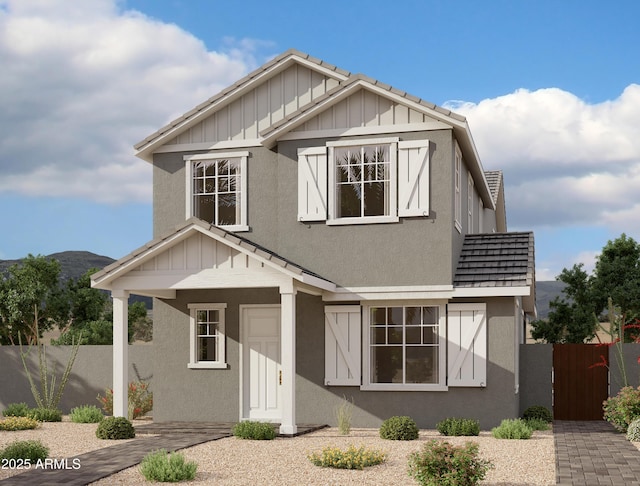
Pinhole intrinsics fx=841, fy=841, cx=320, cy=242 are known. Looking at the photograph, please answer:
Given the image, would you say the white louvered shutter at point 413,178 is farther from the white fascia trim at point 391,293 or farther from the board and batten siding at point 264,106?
the board and batten siding at point 264,106

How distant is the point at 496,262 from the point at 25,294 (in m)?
15.1

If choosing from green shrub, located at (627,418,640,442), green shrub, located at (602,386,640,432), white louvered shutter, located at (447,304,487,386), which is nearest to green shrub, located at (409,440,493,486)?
green shrub, located at (627,418,640,442)

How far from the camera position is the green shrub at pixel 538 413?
1831 cm

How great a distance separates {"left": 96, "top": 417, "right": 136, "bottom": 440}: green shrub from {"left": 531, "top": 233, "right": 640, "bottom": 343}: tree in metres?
16.6

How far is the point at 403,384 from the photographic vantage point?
17.0m

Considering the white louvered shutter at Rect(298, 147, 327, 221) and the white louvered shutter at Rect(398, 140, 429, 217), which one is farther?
the white louvered shutter at Rect(298, 147, 327, 221)

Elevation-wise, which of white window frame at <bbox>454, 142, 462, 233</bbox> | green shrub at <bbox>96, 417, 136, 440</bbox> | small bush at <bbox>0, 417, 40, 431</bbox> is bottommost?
small bush at <bbox>0, 417, 40, 431</bbox>

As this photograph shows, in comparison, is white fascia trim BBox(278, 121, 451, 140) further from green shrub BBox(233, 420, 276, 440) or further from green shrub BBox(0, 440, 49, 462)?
green shrub BBox(0, 440, 49, 462)

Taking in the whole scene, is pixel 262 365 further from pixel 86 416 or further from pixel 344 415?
pixel 86 416

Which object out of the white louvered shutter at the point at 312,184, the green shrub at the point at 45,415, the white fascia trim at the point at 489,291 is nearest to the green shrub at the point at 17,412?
the green shrub at the point at 45,415

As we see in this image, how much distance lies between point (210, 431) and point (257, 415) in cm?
221

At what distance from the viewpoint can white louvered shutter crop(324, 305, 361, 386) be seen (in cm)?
1722

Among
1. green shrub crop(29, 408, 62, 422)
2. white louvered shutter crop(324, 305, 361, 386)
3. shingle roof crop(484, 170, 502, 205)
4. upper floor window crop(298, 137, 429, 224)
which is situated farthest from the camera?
shingle roof crop(484, 170, 502, 205)

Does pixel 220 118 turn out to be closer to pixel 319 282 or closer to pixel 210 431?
pixel 319 282
